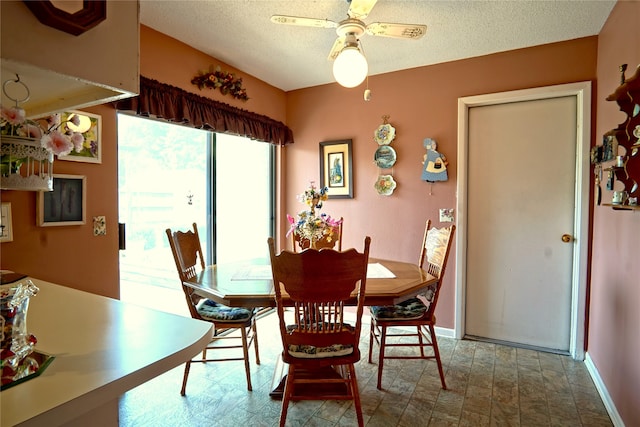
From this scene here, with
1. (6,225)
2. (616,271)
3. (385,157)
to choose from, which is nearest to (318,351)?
(6,225)

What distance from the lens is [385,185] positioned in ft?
10.8

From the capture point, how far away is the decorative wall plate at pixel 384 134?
3.23 m

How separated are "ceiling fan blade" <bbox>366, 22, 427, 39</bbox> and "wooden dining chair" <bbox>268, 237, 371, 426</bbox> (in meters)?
1.17

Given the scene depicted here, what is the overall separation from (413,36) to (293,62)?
1.34 metres

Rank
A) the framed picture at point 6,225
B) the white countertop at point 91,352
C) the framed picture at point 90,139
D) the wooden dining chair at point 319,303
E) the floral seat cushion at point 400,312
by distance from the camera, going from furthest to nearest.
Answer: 1. the floral seat cushion at point 400,312
2. the framed picture at point 90,139
3. the framed picture at point 6,225
4. the wooden dining chair at point 319,303
5. the white countertop at point 91,352

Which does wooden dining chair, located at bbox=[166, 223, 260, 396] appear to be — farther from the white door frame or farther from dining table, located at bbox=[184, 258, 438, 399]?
the white door frame

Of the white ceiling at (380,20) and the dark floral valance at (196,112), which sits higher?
the white ceiling at (380,20)

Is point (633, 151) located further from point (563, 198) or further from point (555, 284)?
point (555, 284)

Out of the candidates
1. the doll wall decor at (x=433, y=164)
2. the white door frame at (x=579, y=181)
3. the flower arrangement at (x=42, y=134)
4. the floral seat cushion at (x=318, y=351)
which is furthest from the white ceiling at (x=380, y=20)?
the floral seat cushion at (x=318, y=351)

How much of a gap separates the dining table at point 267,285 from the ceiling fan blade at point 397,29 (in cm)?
141

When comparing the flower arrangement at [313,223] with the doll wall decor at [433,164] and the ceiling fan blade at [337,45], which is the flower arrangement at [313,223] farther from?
the doll wall decor at [433,164]

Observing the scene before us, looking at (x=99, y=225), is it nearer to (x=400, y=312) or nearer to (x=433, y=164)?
(x=400, y=312)

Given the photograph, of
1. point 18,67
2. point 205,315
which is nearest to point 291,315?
point 205,315

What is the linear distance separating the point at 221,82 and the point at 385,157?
161cm
